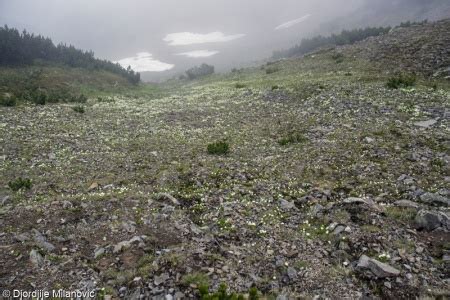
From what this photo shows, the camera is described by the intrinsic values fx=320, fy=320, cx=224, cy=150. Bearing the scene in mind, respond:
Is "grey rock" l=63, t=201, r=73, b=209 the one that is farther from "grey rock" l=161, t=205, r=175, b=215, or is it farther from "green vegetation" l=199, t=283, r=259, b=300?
"green vegetation" l=199, t=283, r=259, b=300

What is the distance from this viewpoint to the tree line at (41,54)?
49475 mm

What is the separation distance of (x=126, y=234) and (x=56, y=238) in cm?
186

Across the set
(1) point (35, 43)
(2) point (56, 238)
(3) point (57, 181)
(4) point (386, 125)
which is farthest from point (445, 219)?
(1) point (35, 43)

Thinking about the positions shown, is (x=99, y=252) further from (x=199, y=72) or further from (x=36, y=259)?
(x=199, y=72)

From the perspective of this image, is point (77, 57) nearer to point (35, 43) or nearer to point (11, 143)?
point (35, 43)

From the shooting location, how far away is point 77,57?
2522 inches

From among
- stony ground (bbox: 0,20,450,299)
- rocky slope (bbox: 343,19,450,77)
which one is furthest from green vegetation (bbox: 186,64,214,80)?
stony ground (bbox: 0,20,450,299)

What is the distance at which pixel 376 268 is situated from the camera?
7.32 m

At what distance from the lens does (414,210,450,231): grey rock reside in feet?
28.1

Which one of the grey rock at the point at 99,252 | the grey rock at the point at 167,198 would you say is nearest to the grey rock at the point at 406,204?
the grey rock at the point at 167,198

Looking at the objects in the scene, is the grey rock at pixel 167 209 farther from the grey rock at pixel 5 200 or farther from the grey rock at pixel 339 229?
the grey rock at pixel 5 200

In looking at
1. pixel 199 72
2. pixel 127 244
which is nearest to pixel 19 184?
pixel 127 244

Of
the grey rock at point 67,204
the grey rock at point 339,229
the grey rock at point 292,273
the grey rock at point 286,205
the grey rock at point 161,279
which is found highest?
the grey rock at point 67,204

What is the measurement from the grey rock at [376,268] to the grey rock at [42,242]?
762cm
